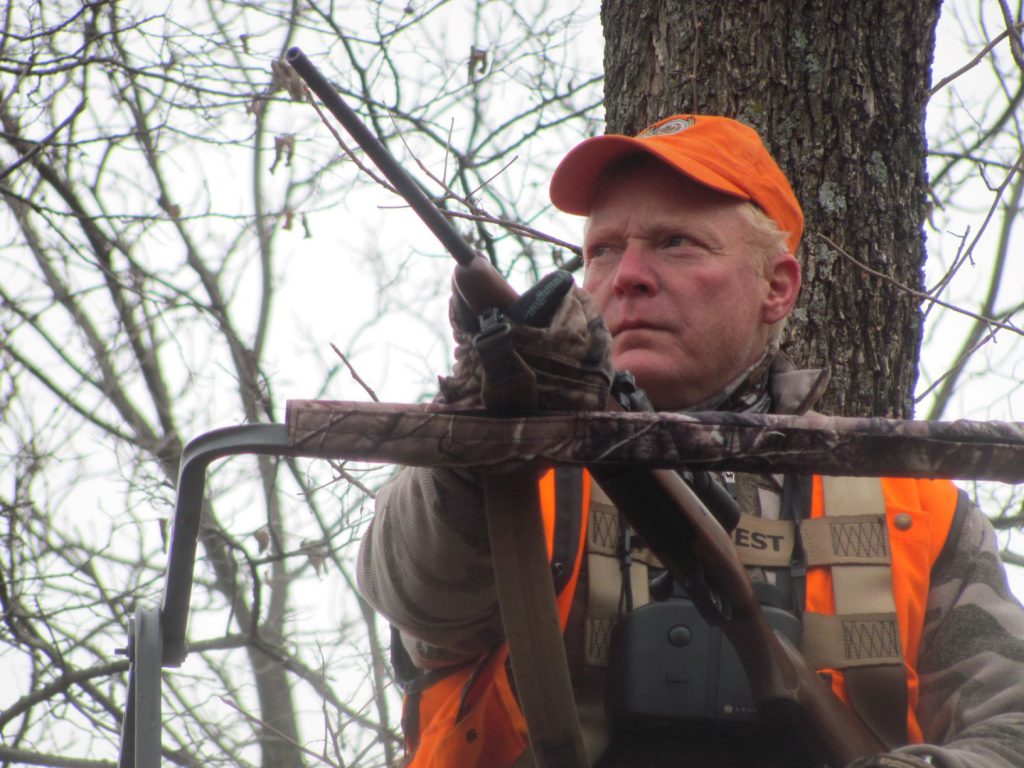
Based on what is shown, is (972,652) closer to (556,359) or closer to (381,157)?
(556,359)

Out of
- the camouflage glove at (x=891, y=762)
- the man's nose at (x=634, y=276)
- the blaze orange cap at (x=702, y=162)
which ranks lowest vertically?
the camouflage glove at (x=891, y=762)

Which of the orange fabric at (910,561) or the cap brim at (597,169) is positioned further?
the cap brim at (597,169)

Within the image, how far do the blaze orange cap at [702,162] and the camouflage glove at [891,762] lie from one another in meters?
1.54

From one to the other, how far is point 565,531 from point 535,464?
80 cm

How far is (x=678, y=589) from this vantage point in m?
3.00

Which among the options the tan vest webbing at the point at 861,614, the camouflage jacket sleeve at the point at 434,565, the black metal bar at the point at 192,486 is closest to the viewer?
the black metal bar at the point at 192,486

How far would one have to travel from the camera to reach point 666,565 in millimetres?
2725

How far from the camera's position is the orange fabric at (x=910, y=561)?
10.4ft

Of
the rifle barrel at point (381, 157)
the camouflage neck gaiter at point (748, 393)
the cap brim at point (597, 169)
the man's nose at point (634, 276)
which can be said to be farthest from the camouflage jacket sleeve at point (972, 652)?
the rifle barrel at point (381, 157)

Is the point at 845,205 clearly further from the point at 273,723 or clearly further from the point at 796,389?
the point at 273,723

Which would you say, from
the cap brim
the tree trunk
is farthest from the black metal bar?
the tree trunk

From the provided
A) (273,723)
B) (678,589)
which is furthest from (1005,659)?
(273,723)

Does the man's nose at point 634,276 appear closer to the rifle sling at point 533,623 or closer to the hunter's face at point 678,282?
the hunter's face at point 678,282

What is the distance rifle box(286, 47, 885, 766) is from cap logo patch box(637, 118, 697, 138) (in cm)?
148
